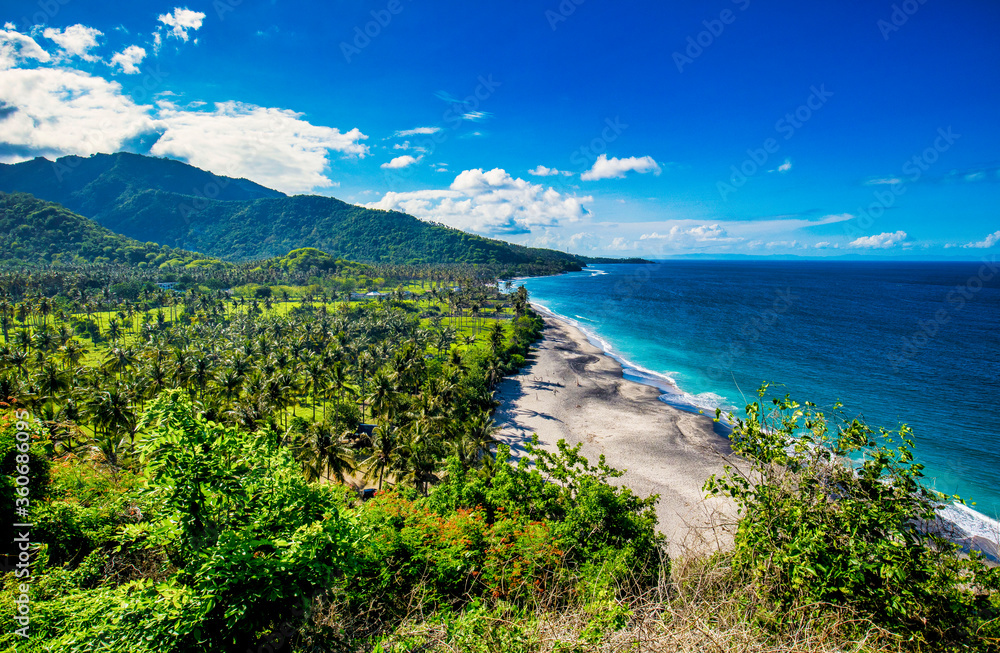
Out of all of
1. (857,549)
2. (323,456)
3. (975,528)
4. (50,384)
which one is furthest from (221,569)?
(50,384)

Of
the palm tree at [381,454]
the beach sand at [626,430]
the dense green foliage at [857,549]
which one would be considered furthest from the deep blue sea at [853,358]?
the palm tree at [381,454]

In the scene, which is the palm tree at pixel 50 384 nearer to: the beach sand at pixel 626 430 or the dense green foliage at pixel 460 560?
the dense green foliage at pixel 460 560

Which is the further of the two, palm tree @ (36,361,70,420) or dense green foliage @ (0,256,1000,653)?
palm tree @ (36,361,70,420)

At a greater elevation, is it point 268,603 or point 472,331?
point 268,603

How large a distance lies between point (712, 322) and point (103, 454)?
123 metres

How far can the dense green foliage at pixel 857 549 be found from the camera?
30.7 feet

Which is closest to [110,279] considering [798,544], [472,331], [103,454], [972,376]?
[472,331]

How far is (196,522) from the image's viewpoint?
28.8 feet

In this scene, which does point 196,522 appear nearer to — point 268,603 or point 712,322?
point 268,603

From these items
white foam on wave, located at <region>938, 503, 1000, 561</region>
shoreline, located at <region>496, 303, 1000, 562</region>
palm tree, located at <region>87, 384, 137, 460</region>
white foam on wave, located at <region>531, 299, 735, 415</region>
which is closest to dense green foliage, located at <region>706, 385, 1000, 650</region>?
shoreline, located at <region>496, 303, 1000, 562</region>

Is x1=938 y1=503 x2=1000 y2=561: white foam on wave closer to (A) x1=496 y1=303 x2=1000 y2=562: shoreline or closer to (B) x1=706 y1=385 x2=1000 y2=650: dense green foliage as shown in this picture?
(A) x1=496 y1=303 x2=1000 y2=562: shoreline

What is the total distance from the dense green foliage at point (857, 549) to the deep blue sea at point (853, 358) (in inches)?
111

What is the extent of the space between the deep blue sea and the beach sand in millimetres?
6166

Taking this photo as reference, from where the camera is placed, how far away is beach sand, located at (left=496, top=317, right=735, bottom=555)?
3516 centimetres
